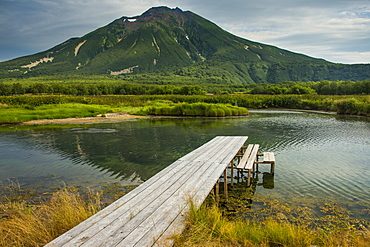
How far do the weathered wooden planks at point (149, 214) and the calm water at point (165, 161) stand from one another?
3.85m

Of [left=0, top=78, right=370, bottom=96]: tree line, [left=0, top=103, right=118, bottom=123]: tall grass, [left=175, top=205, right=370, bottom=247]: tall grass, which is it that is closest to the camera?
[left=175, top=205, right=370, bottom=247]: tall grass

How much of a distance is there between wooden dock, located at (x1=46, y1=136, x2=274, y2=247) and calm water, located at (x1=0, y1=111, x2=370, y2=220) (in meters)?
3.85

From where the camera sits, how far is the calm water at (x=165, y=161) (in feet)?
34.3

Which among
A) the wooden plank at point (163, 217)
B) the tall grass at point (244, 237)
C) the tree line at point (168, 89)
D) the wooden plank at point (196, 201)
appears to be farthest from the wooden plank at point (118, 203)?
the tree line at point (168, 89)

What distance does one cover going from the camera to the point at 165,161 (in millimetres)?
15000

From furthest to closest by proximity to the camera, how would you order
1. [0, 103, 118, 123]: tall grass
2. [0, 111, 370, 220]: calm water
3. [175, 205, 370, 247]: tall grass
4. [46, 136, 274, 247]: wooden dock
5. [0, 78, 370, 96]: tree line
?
[0, 78, 370, 96]: tree line → [0, 103, 118, 123]: tall grass → [0, 111, 370, 220]: calm water → [175, 205, 370, 247]: tall grass → [46, 136, 274, 247]: wooden dock

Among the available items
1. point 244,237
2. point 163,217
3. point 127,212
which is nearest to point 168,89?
point 127,212

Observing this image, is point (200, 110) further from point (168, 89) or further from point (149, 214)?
point (168, 89)

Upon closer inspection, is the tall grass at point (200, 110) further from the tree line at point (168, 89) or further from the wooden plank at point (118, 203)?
the tree line at point (168, 89)

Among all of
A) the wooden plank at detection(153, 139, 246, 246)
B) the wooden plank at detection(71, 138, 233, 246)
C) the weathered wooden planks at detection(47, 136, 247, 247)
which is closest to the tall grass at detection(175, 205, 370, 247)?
the wooden plank at detection(153, 139, 246, 246)

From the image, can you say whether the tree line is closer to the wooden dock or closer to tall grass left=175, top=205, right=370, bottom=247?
the wooden dock

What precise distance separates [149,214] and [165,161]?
9670 mm

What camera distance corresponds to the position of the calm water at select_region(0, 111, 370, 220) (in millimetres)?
10453

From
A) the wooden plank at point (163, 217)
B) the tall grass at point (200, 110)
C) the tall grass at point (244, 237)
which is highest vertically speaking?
the wooden plank at point (163, 217)
